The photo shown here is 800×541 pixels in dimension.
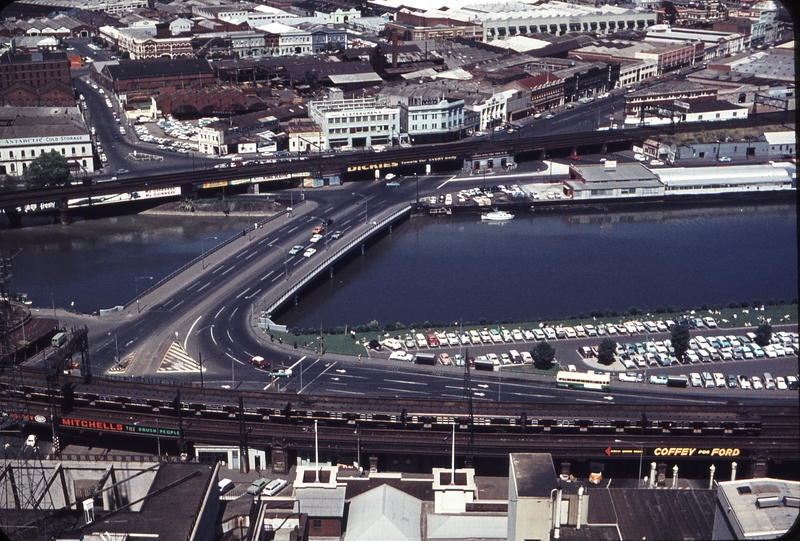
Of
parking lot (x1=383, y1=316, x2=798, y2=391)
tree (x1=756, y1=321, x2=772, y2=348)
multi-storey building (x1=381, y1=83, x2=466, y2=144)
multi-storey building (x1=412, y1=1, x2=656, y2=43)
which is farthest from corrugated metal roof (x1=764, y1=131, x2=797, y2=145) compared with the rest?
multi-storey building (x1=412, y1=1, x2=656, y2=43)

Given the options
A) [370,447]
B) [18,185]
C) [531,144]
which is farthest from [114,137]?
[370,447]

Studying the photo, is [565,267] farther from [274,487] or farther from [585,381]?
[274,487]

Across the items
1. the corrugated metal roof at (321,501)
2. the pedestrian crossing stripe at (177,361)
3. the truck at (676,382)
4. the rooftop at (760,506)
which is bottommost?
the truck at (676,382)

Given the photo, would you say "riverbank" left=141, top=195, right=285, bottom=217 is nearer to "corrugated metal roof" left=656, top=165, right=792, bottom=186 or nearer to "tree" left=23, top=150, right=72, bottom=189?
"tree" left=23, top=150, right=72, bottom=189

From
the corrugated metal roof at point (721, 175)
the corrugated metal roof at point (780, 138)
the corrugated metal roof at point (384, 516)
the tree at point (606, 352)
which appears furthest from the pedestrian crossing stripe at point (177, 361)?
the corrugated metal roof at point (780, 138)

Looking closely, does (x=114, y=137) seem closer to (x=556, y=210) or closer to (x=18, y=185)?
(x=18, y=185)

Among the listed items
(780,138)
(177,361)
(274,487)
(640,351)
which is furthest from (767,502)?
(780,138)

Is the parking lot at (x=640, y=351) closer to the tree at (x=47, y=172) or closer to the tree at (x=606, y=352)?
the tree at (x=606, y=352)
